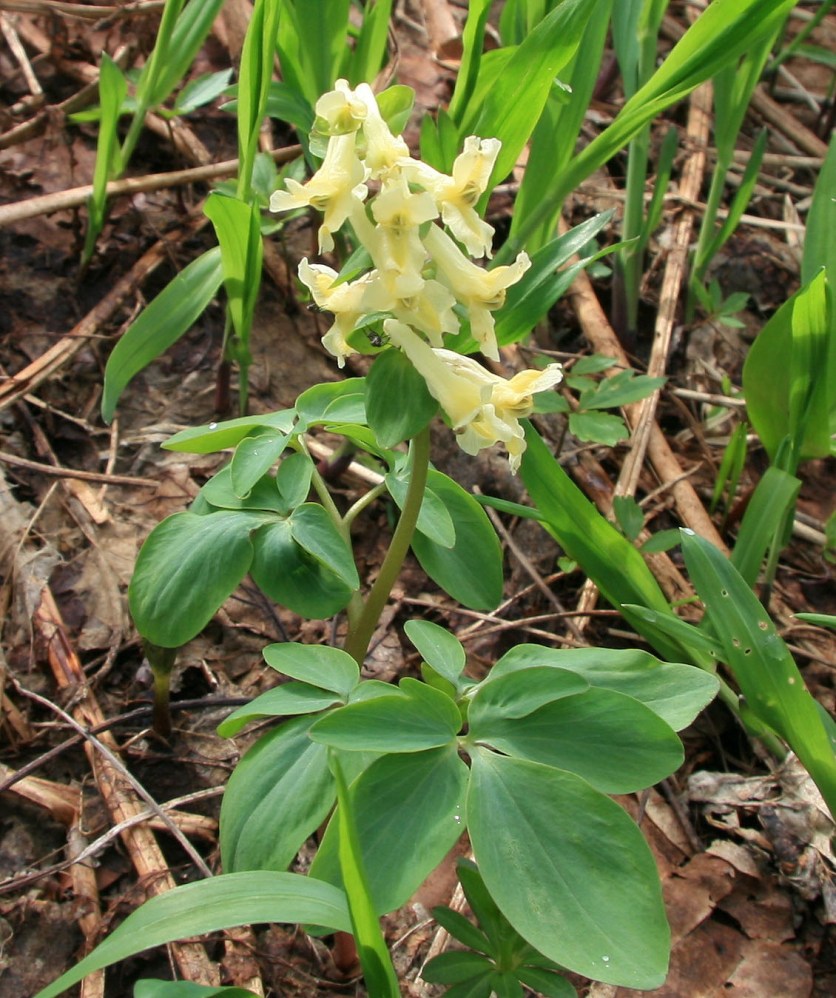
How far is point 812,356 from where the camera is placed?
4.83 feet

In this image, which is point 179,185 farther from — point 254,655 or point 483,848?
point 483,848

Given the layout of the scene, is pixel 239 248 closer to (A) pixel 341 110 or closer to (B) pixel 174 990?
(A) pixel 341 110

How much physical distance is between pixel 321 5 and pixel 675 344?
1.12 m

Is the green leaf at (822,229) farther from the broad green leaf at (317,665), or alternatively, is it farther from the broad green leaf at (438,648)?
the broad green leaf at (317,665)

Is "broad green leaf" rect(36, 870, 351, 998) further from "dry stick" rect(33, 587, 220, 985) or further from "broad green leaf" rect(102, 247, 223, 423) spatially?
"broad green leaf" rect(102, 247, 223, 423)

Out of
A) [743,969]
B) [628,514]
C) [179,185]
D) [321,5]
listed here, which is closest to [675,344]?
[628,514]

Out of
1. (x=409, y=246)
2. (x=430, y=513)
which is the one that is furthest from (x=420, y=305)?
(x=430, y=513)

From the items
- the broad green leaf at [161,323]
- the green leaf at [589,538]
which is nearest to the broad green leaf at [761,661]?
the green leaf at [589,538]

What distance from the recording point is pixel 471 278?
1.03 m

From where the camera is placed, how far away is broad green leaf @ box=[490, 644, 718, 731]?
1077 millimetres

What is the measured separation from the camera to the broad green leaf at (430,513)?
46.5 inches

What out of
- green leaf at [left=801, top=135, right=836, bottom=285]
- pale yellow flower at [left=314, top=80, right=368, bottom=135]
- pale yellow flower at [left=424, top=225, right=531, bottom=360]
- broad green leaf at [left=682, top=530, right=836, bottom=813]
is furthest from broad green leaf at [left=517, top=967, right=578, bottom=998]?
green leaf at [left=801, top=135, right=836, bottom=285]

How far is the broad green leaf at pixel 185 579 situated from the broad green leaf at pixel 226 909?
35 cm

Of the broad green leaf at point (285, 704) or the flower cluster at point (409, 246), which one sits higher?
the flower cluster at point (409, 246)
